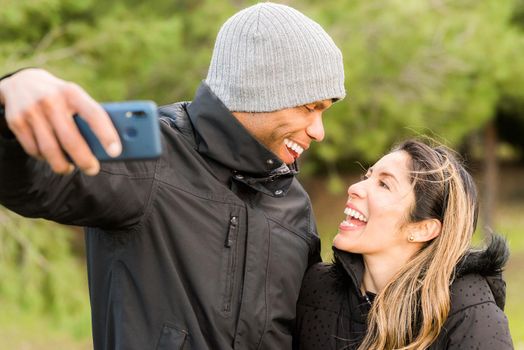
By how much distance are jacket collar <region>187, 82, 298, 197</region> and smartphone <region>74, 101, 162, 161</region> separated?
3.12 feet

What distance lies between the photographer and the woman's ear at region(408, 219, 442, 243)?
2.73 metres

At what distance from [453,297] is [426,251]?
225 millimetres

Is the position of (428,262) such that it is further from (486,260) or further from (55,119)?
(55,119)

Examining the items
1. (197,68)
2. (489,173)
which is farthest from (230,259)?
(489,173)

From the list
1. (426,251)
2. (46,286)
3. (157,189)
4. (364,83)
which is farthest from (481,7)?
(157,189)

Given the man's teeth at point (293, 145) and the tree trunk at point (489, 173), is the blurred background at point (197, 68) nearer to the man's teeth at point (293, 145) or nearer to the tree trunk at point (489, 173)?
the tree trunk at point (489, 173)

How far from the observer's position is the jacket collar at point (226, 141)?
2273 mm

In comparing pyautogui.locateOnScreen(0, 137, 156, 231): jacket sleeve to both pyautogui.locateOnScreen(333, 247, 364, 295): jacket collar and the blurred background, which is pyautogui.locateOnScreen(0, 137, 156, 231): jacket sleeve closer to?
pyautogui.locateOnScreen(333, 247, 364, 295): jacket collar

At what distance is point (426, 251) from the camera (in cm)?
273

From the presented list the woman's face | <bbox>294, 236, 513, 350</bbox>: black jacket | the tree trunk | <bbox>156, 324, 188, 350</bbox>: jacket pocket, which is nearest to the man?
<bbox>156, 324, 188, 350</bbox>: jacket pocket

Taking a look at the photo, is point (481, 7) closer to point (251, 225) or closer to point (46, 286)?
point (46, 286)

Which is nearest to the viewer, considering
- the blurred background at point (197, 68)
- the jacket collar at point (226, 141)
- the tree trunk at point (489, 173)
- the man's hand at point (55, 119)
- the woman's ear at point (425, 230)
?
the man's hand at point (55, 119)

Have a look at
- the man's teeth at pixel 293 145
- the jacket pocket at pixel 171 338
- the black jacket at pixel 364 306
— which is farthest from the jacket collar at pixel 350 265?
the jacket pocket at pixel 171 338

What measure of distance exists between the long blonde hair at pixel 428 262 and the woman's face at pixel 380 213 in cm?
4
